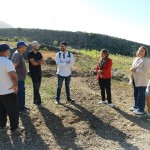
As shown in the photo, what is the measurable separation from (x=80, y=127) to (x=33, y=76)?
1.94 meters

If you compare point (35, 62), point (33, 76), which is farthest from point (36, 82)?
point (35, 62)

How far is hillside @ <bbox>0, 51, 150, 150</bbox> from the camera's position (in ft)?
19.7

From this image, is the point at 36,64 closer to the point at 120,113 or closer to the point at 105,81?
the point at 105,81

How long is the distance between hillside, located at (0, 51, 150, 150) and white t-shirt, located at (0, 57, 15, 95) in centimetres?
93

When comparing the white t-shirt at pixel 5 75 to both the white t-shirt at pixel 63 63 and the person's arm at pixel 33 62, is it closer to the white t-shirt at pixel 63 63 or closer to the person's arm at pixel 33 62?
the person's arm at pixel 33 62

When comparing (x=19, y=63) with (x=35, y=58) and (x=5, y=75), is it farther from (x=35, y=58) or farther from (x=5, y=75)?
(x=5, y=75)

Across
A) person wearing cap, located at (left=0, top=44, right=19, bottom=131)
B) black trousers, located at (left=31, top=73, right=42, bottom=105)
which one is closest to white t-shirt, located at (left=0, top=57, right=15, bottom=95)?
person wearing cap, located at (left=0, top=44, right=19, bottom=131)

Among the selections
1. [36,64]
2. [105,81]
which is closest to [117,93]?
[105,81]

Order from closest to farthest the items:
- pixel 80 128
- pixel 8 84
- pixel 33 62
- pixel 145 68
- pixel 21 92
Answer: pixel 8 84
pixel 80 128
pixel 21 92
pixel 145 68
pixel 33 62

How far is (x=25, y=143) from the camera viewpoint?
6000mm

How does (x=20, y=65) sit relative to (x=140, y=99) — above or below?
above

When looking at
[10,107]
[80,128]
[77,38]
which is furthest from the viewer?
[77,38]

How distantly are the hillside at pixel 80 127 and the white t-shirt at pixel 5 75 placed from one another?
0.93 m

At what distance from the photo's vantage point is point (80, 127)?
679 centimetres
